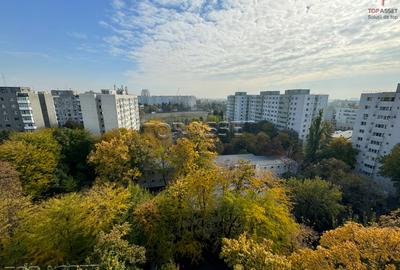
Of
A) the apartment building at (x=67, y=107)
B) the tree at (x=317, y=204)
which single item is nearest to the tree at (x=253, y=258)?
the tree at (x=317, y=204)

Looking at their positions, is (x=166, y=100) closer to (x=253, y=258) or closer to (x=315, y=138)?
(x=315, y=138)

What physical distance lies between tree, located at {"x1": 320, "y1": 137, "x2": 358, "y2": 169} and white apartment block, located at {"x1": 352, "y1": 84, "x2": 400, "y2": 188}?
5.11 ft

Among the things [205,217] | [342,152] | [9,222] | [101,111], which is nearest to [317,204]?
[205,217]

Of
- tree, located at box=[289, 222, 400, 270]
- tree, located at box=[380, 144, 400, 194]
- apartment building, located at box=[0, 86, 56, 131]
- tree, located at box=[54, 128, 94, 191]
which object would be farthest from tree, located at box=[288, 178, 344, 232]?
apartment building, located at box=[0, 86, 56, 131]

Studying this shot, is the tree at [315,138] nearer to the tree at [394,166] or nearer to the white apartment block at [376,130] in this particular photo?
the white apartment block at [376,130]

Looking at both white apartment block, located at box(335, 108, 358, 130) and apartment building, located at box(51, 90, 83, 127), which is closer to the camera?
apartment building, located at box(51, 90, 83, 127)

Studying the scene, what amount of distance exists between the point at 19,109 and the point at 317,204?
4473 centimetres

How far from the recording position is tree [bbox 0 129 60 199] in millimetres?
16984

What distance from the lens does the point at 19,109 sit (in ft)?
110

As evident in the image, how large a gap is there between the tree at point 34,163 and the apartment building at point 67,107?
92.7 ft

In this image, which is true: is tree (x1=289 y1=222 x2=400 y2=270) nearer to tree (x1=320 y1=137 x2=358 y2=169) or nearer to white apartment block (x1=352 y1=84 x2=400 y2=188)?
tree (x1=320 y1=137 x2=358 y2=169)

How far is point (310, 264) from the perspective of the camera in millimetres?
6758

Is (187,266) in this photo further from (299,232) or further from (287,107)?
(287,107)

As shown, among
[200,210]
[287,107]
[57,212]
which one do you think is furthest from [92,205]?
[287,107]
